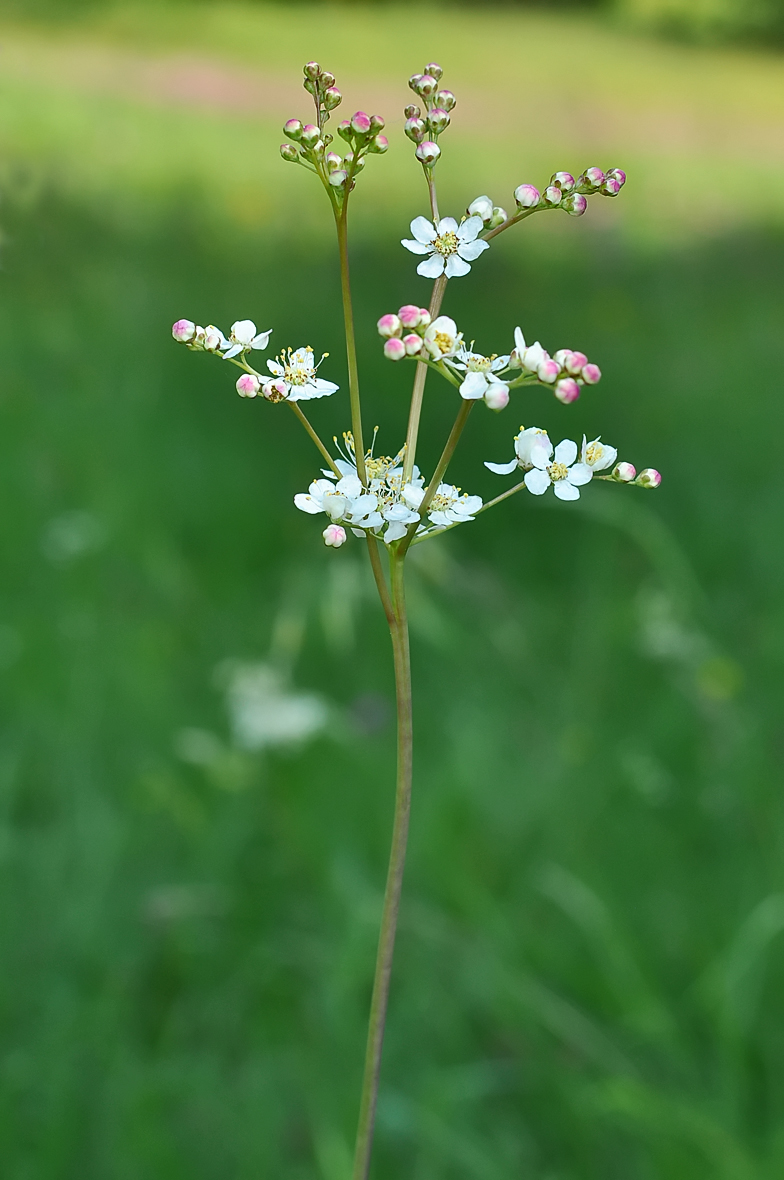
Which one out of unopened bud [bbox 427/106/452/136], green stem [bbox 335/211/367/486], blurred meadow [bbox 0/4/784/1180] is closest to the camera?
green stem [bbox 335/211/367/486]

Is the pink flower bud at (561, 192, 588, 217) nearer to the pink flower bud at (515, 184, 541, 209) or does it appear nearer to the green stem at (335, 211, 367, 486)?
the pink flower bud at (515, 184, 541, 209)

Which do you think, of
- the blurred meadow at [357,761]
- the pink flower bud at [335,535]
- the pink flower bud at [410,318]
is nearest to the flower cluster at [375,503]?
the pink flower bud at [335,535]

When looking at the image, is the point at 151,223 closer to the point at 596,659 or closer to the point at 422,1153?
the point at 596,659

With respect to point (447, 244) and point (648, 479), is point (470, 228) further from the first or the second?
point (648, 479)

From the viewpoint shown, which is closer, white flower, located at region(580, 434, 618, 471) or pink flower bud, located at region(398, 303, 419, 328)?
pink flower bud, located at region(398, 303, 419, 328)

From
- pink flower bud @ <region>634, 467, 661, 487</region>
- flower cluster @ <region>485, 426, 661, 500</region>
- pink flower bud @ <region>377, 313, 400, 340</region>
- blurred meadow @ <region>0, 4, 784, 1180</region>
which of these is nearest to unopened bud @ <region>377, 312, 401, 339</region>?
pink flower bud @ <region>377, 313, 400, 340</region>

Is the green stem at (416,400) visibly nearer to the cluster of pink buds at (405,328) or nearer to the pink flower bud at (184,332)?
the cluster of pink buds at (405,328)

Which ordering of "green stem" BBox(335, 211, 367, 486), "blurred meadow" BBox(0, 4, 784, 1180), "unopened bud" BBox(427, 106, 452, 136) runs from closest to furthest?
1. "green stem" BBox(335, 211, 367, 486)
2. "unopened bud" BBox(427, 106, 452, 136)
3. "blurred meadow" BBox(0, 4, 784, 1180)
